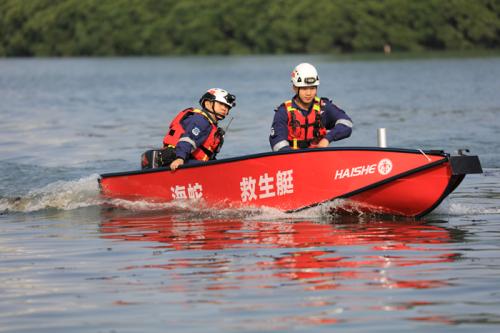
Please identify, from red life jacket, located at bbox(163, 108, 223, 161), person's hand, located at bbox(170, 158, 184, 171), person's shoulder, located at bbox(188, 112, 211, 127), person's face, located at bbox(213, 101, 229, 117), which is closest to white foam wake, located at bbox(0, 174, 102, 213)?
red life jacket, located at bbox(163, 108, 223, 161)

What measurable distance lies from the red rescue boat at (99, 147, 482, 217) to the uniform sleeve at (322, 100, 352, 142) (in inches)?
36.7

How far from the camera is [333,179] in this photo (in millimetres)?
14273

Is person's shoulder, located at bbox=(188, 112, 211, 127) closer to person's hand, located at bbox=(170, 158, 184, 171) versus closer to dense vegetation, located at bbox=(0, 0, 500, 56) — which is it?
person's hand, located at bbox=(170, 158, 184, 171)

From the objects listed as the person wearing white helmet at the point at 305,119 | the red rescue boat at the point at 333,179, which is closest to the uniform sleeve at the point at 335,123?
the person wearing white helmet at the point at 305,119

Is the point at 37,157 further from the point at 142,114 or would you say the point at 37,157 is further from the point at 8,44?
the point at 8,44

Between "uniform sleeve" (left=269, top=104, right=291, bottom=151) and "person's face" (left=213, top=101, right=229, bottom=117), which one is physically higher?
"person's face" (left=213, top=101, right=229, bottom=117)

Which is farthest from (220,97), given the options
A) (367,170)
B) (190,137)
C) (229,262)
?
(229,262)

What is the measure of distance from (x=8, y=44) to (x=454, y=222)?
134m

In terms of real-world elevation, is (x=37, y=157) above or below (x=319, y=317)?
above

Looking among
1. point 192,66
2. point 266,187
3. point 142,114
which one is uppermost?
point 192,66

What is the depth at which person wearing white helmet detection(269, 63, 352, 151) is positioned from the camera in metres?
15.0

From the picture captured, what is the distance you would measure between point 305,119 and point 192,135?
4.92ft

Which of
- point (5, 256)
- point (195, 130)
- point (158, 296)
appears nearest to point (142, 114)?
point (195, 130)

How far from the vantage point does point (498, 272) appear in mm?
10516
